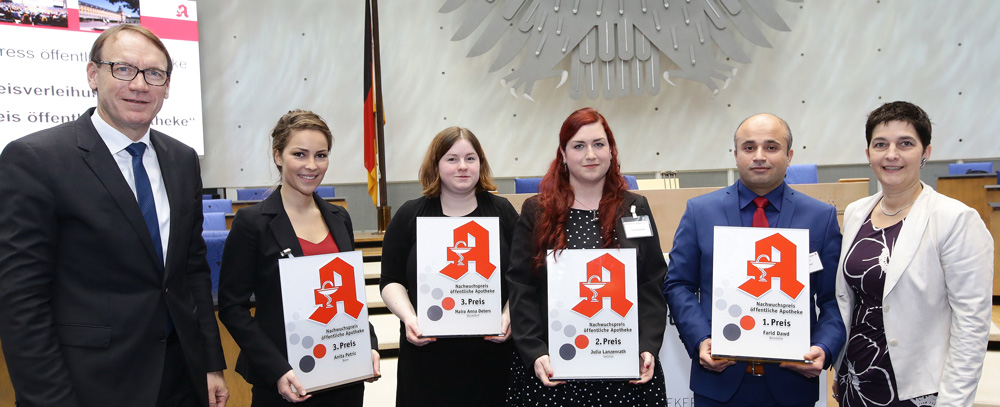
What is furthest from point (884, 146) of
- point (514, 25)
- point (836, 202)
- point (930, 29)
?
point (930, 29)

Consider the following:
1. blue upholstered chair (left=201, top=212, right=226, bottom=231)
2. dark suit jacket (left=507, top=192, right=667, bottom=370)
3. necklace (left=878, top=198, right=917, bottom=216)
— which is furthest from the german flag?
necklace (left=878, top=198, right=917, bottom=216)

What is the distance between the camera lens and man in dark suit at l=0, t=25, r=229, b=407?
1.19 metres

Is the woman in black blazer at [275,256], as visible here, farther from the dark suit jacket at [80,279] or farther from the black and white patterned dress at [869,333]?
the black and white patterned dress at [869,333]

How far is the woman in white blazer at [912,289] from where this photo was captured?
1475 millimetres

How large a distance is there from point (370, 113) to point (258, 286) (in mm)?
4864

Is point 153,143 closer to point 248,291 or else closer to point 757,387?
point 248,291

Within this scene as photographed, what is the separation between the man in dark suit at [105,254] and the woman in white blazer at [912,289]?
1.73 meters

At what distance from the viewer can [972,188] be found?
4.70m

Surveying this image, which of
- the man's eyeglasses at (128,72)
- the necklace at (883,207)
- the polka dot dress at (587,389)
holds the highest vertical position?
the man's eyeglasses at (128,72)

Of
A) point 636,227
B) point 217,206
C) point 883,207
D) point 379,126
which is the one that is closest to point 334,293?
point 636,227

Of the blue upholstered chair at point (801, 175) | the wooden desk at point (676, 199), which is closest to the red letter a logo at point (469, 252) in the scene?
Result: the wooden desk at point (676, 199)

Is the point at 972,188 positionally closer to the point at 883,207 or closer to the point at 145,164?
the point at 883,207

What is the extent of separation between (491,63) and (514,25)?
0.58m

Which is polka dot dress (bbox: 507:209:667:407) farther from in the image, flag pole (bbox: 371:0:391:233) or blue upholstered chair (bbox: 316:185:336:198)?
blue upholstered chair (bbox: 316:185:336:198)
